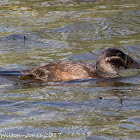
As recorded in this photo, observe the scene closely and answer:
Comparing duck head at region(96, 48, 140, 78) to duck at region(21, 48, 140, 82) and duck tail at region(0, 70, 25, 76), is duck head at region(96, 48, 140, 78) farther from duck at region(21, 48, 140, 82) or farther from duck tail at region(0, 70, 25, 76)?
duck tail at region(0, 70, 25, 76)

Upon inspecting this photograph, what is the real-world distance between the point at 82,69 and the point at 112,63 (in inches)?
34.3

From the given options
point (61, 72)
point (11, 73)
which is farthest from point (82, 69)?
point (11, 73)

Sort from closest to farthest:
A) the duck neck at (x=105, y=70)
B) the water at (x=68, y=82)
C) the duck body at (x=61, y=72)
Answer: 1. the water at (x=68, y=82)
2. the duck body at (x=61, y=72)
3. the duck neck at (x=105, y=70)

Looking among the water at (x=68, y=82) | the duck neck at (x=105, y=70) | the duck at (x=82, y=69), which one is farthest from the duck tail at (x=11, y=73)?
the duck neck at (x=105, y=70)

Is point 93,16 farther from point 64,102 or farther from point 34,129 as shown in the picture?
point 34,129

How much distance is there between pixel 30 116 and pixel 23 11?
12512mm

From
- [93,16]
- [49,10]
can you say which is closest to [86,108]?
[93,16]

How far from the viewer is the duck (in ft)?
32.3

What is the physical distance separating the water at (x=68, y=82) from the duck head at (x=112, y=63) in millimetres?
251

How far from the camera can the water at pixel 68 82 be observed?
6.38 m

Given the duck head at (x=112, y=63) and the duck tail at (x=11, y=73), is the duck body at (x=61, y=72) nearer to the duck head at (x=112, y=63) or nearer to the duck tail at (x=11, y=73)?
the duck tail at (x=11, y=73)

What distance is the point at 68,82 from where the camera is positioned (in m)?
9.56

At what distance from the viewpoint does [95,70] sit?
10.3 meters

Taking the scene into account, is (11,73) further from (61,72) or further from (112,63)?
(112,63)
